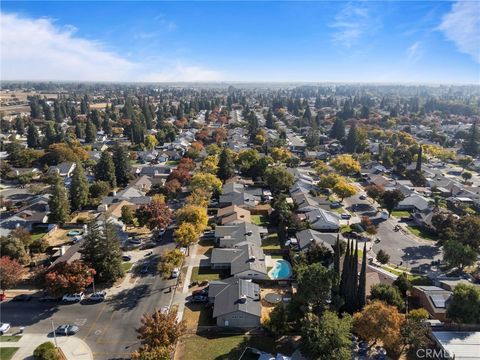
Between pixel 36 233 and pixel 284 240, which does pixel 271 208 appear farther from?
pixel 36 233

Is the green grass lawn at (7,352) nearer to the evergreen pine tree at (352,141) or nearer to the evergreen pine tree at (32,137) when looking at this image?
the evergreen pine tree at (32,137)

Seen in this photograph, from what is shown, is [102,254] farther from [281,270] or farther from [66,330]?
[281,270]

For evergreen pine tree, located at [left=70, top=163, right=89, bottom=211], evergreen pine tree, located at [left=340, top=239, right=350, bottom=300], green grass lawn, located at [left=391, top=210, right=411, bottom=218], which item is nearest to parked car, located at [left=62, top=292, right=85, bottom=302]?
evergreen pine tree, located at [left=70, top=163, right=89, bottom=211]

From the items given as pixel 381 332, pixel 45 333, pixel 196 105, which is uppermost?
pixel 196 105

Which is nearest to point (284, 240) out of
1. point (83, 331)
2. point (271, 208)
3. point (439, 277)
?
point (271, 208)

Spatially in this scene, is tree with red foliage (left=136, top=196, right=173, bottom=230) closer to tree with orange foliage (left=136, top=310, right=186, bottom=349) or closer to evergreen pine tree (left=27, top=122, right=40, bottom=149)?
tree with orange foliage (left=136, top=310, right=186, bottom=349)

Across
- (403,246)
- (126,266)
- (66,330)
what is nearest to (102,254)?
(126,266)
